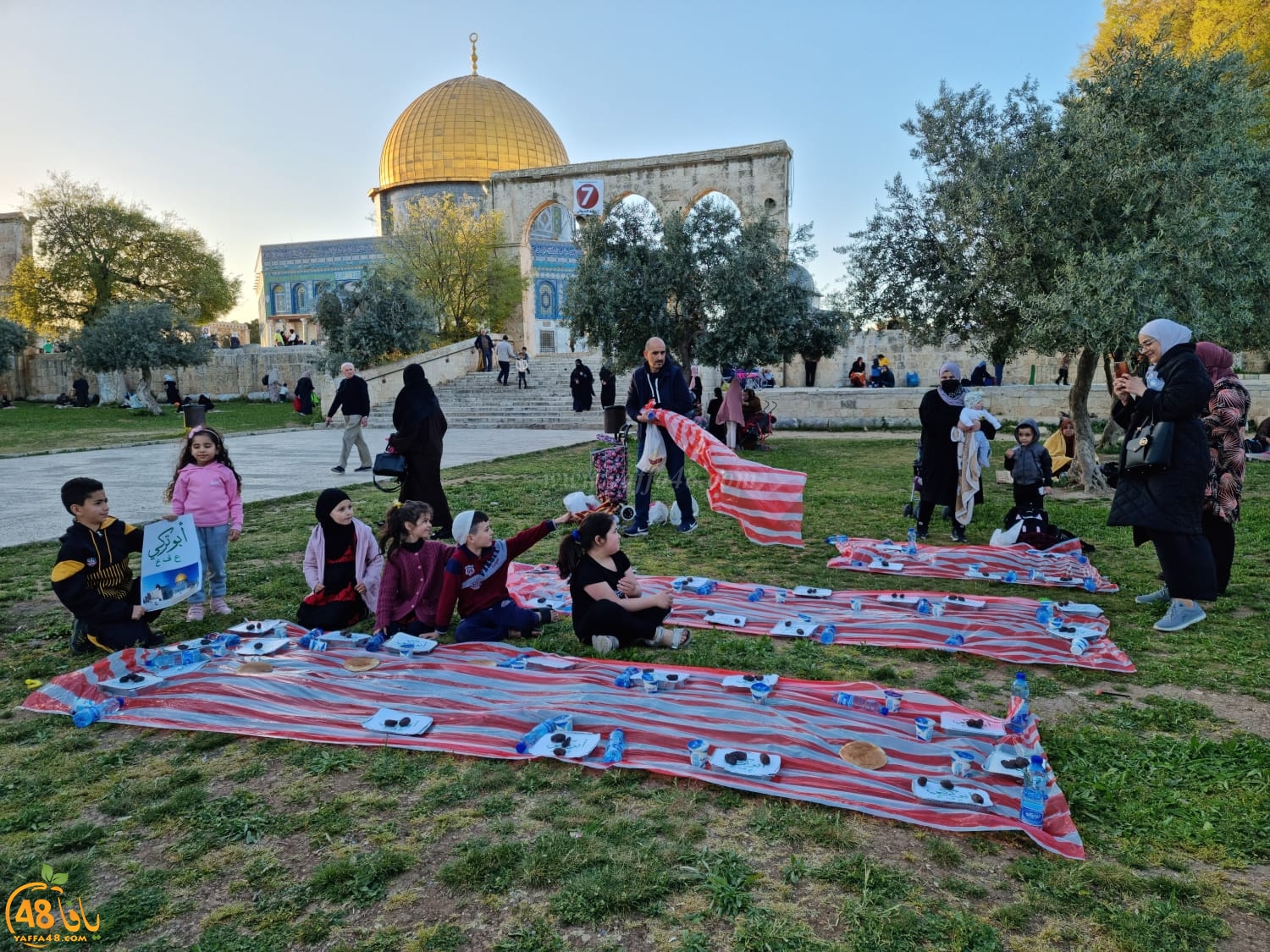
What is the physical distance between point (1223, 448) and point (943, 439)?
2.50 m

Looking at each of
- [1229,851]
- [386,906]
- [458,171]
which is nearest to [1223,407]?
[1229,851]

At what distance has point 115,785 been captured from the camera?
129 inches

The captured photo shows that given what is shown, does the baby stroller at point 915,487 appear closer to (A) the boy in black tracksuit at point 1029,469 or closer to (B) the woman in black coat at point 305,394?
(A) the boy in black tracksuit at point 1029,469

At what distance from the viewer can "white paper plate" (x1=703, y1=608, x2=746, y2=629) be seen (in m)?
5.14

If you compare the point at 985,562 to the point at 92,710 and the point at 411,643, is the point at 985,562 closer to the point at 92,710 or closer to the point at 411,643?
the point at 411,643

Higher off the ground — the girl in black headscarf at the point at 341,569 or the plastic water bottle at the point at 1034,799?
the girl in black headscarf at the point at 341,569

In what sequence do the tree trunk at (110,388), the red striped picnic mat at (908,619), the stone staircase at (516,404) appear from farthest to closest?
the tree trunk at (110,388)
the stone staircase at (516,404)
the red striped picnic mat at (908,619)

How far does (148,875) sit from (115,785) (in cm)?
77

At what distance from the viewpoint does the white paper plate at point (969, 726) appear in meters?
3.49

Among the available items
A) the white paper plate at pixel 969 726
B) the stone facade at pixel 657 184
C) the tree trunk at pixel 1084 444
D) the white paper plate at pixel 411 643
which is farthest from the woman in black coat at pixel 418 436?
the stone facade at pixel 657 184

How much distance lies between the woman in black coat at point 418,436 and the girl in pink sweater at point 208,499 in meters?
1.98

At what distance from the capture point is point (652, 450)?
7.80 metres

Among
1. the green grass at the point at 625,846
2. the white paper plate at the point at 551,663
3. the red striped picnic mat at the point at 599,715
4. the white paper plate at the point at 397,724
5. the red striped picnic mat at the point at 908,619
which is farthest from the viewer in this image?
the red striped picnic mat at the point at 908,619

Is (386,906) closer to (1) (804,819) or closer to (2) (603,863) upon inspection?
(2) (603,863)
